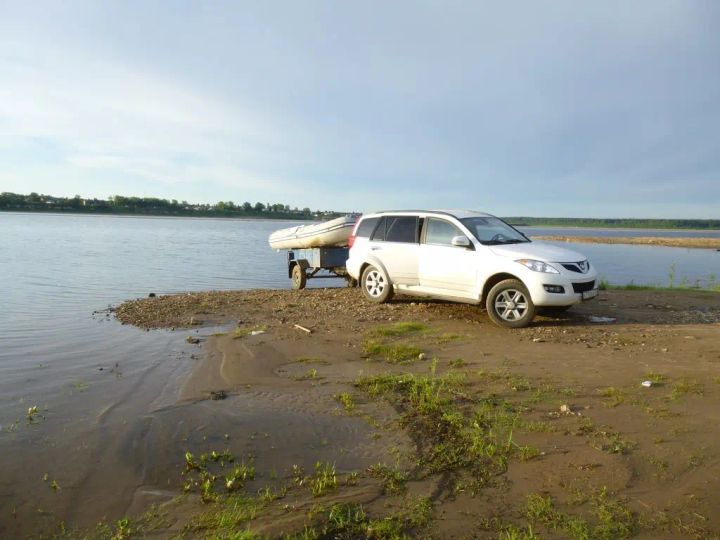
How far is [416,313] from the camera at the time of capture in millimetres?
9906

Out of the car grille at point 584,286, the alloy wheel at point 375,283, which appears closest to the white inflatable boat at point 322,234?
the alloy wheel at point 375,283

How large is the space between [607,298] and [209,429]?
10243 millimetres

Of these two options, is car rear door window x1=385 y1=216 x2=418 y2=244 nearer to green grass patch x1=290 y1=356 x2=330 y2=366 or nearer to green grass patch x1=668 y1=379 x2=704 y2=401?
green grass patch x1=290 y1=356 x2=330 y2=366

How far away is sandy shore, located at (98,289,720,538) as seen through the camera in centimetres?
316

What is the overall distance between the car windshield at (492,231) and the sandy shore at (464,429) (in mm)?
1635

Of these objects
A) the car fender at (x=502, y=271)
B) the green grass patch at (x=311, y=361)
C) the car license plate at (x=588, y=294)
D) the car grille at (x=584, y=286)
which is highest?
the car fender at (x=502, y=271)

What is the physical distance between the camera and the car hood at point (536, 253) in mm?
8422

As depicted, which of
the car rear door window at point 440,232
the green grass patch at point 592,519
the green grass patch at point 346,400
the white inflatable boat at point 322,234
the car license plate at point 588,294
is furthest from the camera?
the white inflatable boat at point 322,234

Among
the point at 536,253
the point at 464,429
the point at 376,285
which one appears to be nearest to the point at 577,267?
the point at 536,253

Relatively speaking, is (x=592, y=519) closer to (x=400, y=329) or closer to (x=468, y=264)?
(x=400, y=329)

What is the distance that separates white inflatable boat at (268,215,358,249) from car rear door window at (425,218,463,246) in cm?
344

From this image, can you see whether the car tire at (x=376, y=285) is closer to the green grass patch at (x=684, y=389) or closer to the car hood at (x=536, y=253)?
the car hood at (x=536, y=253)

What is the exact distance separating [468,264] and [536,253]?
115 cm

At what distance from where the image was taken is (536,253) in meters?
8.56
